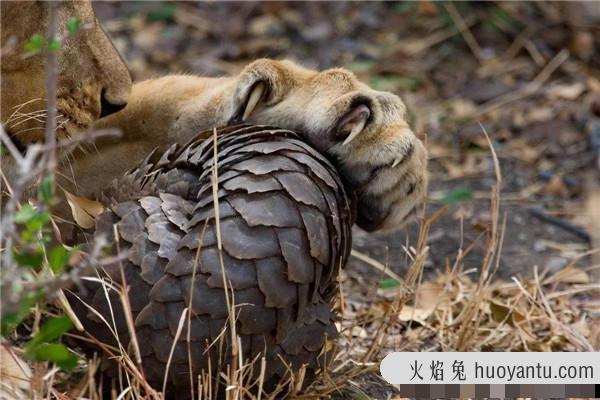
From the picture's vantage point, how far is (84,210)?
2.02 m

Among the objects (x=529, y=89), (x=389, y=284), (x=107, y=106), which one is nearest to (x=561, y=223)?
(x=389, y=284)

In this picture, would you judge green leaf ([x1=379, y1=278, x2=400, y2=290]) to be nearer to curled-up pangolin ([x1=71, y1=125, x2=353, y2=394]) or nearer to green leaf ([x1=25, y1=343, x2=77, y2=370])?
curled-up pangolin ([x1=71, y1=125, x2=353, y2=394])

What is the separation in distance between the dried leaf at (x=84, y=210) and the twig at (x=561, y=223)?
1.91 metres

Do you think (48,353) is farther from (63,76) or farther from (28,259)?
(63,76)

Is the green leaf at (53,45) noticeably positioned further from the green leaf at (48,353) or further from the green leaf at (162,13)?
the green leaf at (162,13)

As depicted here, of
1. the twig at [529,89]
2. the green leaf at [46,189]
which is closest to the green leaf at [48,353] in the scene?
the green leaf at [46,189]

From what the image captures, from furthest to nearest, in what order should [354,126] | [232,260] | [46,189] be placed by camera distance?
[354,126] → [232,260] → [46,189]

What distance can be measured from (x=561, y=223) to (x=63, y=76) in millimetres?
1973

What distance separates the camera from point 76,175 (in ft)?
7.71

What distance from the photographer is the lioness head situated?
2.07 meters

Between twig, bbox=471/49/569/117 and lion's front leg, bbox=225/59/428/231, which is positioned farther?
twig, bbox=471/49/569/117

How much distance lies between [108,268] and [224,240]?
0.21 metres

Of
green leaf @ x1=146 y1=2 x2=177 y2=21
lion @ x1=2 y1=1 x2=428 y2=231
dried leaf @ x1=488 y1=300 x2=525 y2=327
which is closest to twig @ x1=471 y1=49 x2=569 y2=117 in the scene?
green leaf @ x1=146 y1=2 x2=177 y2=21

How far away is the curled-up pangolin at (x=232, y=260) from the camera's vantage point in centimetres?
179
